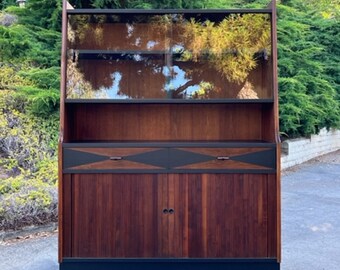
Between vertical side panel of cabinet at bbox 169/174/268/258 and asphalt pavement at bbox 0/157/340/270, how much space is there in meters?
0.40

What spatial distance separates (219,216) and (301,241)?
99 centimetres

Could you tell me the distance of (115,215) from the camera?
2.39m

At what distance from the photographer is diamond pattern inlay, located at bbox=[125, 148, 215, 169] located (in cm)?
237

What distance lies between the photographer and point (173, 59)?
2.79 m

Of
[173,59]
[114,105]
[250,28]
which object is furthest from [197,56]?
[114,105]

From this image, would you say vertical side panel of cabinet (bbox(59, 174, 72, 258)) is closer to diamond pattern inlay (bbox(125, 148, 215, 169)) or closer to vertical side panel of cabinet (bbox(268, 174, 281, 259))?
diamond pattern inlay (bbox(125, 148, 215, 169))

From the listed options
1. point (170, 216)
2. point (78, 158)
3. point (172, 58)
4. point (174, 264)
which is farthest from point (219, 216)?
point (172, 58)

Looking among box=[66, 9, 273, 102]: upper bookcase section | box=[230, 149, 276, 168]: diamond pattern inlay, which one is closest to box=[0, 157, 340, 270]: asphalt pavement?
box=[230, 149, 276, 168]: diamond pattern inlay

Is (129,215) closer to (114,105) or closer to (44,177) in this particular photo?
(114,105)

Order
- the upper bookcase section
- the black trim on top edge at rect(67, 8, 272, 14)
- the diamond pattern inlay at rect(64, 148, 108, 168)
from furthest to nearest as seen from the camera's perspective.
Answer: the upper bookcase section → the black trim on top edge at rect(67, 8, 272, 14) → the diamond pattern inlay at rect(64, 148, 108, 168)

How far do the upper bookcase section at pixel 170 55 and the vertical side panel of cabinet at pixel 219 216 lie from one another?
0.62 m

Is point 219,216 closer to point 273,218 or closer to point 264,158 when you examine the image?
point 273,218

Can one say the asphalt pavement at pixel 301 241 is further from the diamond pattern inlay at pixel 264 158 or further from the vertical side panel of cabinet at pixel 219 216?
the diamond pattern inlay at pixel 264 158

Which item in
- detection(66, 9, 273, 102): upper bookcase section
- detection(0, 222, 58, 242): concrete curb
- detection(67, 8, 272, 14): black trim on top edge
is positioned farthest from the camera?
detection(0, 222, 58, 242): concrete curb
